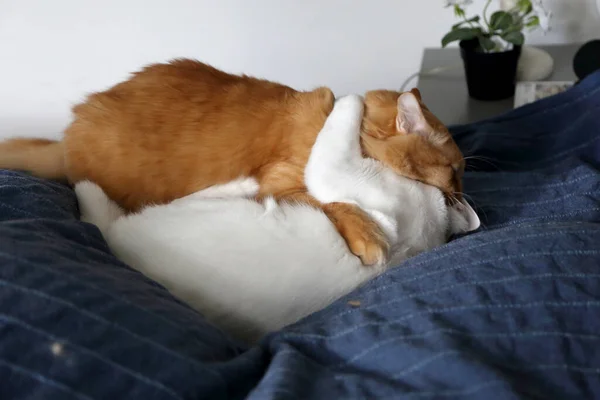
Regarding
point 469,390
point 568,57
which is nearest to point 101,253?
point 469,390

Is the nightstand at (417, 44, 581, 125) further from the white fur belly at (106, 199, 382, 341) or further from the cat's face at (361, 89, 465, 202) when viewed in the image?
the white fur belly at (106, 199, 382, 341)

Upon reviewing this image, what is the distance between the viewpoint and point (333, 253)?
0.77 meters

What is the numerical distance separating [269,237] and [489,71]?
80 centimetres

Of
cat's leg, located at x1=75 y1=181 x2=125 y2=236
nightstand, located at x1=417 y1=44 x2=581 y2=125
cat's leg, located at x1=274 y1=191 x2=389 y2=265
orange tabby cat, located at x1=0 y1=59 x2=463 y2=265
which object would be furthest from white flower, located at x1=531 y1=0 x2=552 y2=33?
cat's leg, located at x1=75 y1=181 x2=125 y2=236

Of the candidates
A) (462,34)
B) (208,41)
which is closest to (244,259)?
(462,34)

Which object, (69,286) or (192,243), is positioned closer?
(69,286)

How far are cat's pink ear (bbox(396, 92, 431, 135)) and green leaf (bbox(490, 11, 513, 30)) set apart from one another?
1.75ft

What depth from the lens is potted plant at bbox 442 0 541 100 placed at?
1.29 m

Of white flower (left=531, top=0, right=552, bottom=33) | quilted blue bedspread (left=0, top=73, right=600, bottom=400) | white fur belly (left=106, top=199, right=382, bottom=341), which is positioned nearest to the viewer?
quilted blue bedspread (left=0, top=73, right=600, bottom=400)

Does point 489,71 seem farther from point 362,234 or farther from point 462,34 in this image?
point 362,234

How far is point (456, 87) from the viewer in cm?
144

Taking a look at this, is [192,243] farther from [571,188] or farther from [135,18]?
[135,18]

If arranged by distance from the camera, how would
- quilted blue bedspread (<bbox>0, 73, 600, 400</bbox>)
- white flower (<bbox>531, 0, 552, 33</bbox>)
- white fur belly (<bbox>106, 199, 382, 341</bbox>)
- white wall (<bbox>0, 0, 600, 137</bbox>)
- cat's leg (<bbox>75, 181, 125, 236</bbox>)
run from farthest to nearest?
1. white wall (<bbox>0, 0, 600, 137</bbox>)
2. white flower (<bbox>531, 0, 552, 33</bbox>)
3. cat's leg (<bbox>75, 181, 125, 236</bbox>)
4. white fur belly (<bbox>106, 199, 382, 341</bbox>)
5. quilted blue bedspread (<bbox>0, 73, 600, 400</bbox>)

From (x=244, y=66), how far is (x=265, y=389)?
4.35 ft
